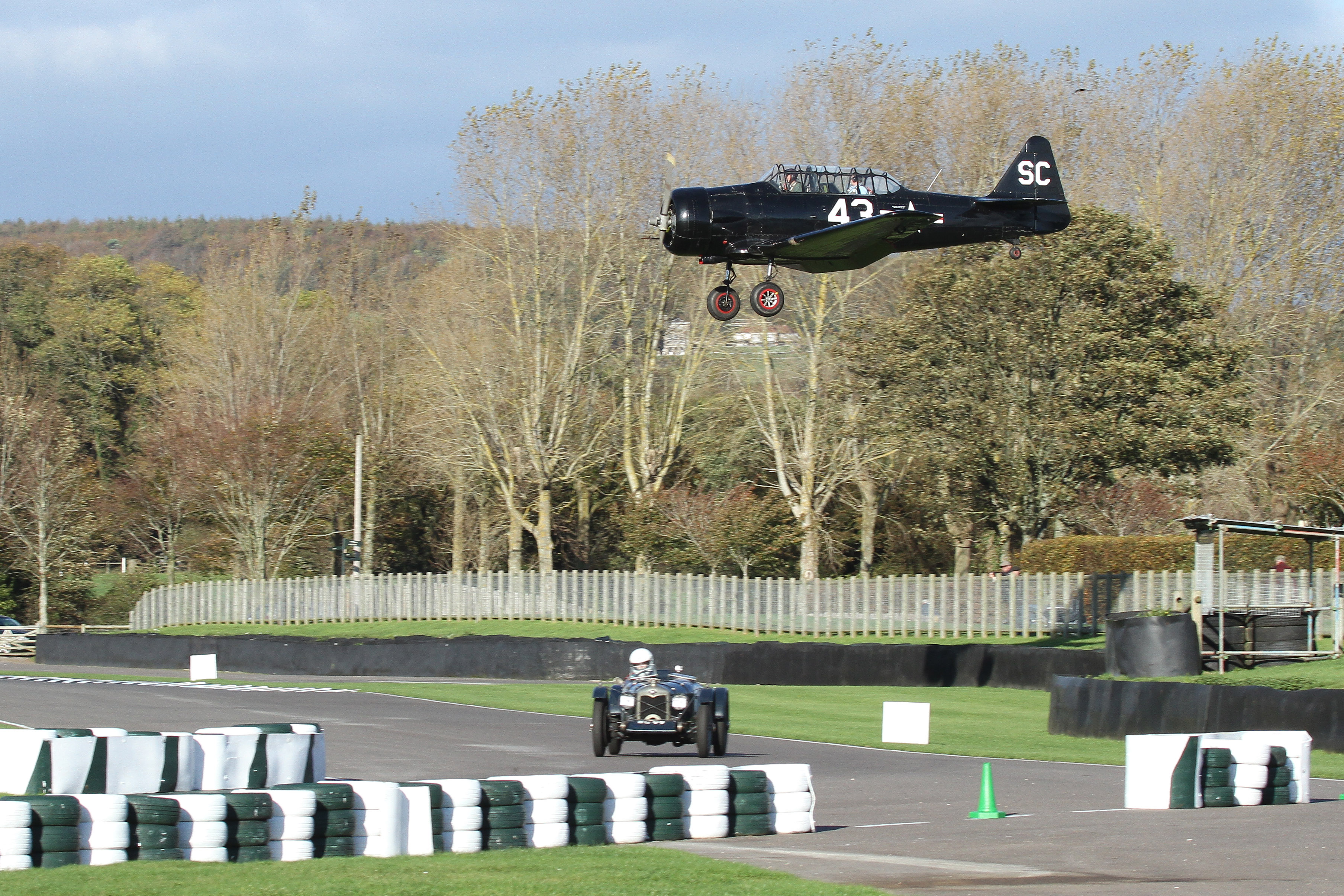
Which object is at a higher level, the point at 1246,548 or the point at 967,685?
the point at 1246,548

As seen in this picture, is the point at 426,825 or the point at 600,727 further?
the point at 600,727

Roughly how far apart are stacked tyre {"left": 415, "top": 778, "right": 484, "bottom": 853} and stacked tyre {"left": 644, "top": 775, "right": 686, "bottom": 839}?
1438 millimetres

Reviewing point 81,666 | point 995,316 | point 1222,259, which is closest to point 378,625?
point 81,666

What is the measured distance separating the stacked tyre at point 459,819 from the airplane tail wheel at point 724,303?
13.7 meters

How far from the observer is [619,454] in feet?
214

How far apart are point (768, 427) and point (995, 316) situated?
18727mm

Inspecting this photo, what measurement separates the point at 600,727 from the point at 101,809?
8.37m

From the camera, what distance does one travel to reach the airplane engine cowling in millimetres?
23969

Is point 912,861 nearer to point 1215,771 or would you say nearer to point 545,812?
point 545,812

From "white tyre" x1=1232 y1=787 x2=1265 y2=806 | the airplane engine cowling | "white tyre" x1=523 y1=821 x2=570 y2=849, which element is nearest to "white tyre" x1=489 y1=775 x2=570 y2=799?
"white tyre" x1=523 y1=821 x2=570 y2=849

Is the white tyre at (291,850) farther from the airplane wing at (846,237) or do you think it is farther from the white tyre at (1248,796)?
the airplane wing at (846,237)

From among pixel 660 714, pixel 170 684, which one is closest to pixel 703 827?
pixel 660 714

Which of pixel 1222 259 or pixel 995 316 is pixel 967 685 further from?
pixel 1222 259

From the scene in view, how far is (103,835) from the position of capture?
1002 centimetres
